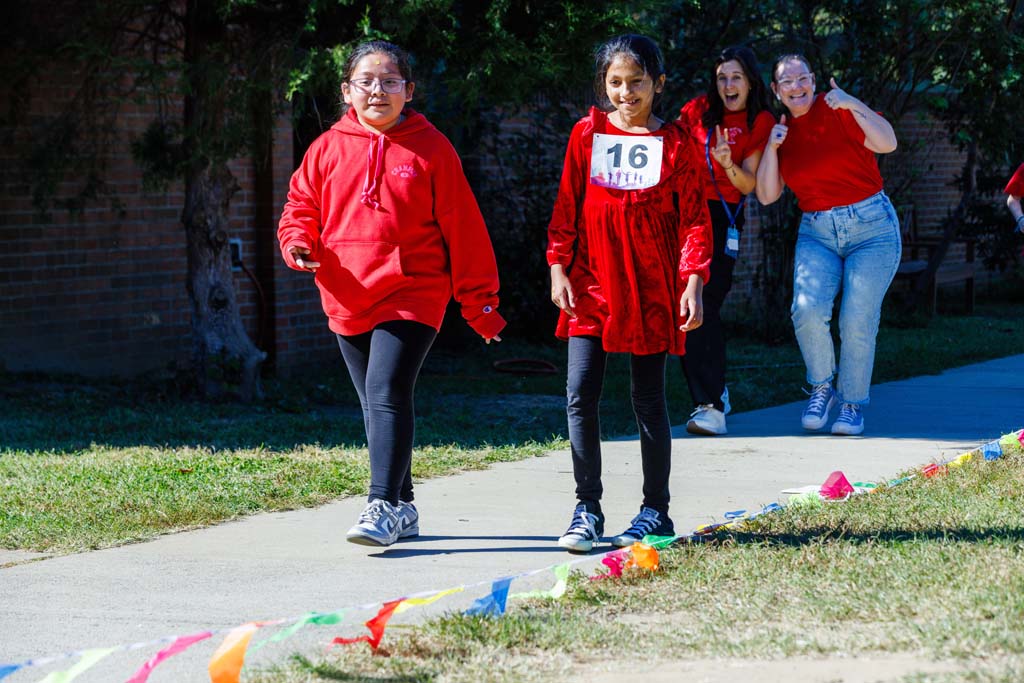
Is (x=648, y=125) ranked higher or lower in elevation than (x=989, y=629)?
higher

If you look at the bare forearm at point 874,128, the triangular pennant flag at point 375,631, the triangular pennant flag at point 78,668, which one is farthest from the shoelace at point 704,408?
the triangular pennant flag at point 78,668

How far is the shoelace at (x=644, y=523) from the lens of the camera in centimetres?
538

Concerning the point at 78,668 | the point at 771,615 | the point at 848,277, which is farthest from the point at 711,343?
the point at 78,668

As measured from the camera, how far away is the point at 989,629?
400 centimetres

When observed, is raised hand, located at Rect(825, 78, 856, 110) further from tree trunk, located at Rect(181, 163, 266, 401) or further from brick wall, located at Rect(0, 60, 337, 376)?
brick wall, located at Rect(0, 60, 337, 376)

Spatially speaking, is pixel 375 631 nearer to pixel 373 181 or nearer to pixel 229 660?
pixel 229 660

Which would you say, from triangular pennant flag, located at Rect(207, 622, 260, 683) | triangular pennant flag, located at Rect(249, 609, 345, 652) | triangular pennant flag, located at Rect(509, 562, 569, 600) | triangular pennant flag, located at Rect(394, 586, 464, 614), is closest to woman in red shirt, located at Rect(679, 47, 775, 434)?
triangular pennant flag, located at Rect(509, 562, 569, 600)

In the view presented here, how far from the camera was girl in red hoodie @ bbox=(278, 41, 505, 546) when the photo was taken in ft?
17.7

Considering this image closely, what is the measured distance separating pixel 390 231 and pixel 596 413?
3.29 feet

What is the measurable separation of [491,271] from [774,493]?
1.74 metres

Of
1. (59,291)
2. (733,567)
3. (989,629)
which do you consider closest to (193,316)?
(59,291)

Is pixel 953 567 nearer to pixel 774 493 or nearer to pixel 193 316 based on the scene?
pixel 774 493

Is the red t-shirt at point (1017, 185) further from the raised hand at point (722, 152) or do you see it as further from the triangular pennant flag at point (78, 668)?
the triangular pennant flag at point (78, 668)

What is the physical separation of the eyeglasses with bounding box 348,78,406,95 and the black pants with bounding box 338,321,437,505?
33.9 inches
